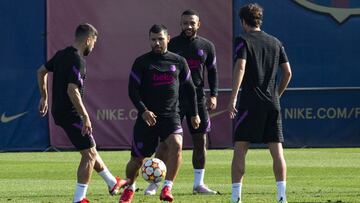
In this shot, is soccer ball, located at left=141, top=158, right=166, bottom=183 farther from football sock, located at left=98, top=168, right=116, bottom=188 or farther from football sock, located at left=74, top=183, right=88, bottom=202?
football sock, located at left=98, top=168, right=116, bottom=188

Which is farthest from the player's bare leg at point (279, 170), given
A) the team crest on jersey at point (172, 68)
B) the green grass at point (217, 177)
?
the team crest on jersey at point (172, 68)

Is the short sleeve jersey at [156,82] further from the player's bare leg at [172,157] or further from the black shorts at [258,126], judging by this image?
the black shorts at [258,126]

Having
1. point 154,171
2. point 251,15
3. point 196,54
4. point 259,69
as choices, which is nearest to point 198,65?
point 196,54

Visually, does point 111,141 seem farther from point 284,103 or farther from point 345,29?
point 345,29

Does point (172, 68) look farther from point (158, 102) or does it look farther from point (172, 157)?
point (172, 157)

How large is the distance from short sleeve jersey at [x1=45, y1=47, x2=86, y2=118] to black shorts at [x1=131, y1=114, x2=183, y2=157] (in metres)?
0.87

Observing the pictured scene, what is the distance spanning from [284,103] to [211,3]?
2.87m

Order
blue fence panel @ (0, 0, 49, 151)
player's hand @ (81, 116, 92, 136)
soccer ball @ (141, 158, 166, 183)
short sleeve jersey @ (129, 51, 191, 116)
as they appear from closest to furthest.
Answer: player's hand @ (81, 116, 92, 136), soccer ball @ (141, 158, 166, 183), short sleeve jersey @ (129, 51, 191, 116), blue fence panel @ (0, 0, 49, 151)

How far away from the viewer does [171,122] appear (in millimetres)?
11820

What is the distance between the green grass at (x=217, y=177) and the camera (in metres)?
12.9

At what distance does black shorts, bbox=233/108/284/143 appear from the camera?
11109 millimetres

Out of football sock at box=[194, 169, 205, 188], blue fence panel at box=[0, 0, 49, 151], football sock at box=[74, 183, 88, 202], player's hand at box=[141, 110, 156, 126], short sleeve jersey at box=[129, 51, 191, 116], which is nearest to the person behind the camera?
football sock at box=[74, 183, 88, 202]

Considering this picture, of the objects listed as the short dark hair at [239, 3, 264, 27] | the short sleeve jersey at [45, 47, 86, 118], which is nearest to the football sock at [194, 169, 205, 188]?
the short sleeve jersey at [45, 47, 86, 118]

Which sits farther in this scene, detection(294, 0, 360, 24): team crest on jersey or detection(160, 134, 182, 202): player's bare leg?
detection(294, 0, 360, 24): team crest on jersey
